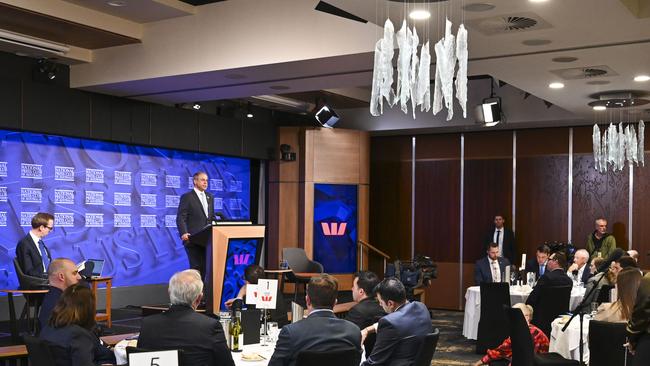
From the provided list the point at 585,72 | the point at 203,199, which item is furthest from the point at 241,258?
the point at 585,72

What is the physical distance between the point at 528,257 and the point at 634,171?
2.33 metres

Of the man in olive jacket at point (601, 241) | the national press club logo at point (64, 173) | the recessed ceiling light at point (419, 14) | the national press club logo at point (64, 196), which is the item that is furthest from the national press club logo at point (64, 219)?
the man in olive jacket at point (601, 241)

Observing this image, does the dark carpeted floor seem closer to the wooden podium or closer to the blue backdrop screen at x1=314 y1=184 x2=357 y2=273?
the blue backdrop screen at x1=314 y1=184 x2=357 y2=273

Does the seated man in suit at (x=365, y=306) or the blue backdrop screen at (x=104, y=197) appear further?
the blue backdrop screen at (x=104, y=197)

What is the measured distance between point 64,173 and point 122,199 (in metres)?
1.14

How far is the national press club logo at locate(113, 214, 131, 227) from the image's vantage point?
11336mm

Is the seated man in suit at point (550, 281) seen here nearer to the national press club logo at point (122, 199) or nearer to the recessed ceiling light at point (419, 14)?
the recessed ceiling light at point (419, 14)

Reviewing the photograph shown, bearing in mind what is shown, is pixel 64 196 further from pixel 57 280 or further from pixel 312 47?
pixel 57 280

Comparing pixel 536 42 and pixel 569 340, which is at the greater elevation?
pixel 536 42

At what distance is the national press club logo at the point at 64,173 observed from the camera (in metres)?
10.4

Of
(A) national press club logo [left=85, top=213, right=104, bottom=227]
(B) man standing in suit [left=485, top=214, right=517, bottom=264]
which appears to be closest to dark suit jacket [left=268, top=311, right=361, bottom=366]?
(A) national press club logo [left=85, top=213, right=104, bottom=227]

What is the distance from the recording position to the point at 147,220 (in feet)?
39.0

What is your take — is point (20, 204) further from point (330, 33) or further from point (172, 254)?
point (330, 33)

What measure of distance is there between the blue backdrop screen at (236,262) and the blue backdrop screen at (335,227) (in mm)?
6699
